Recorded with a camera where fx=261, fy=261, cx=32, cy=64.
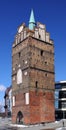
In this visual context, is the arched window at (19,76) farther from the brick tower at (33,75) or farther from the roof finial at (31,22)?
the roof finial at (31,22)

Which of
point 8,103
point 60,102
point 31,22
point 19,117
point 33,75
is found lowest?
point 19,117

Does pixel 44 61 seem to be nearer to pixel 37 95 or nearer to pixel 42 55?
pixel 42 55

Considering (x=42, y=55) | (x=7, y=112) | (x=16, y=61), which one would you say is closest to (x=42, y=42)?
(x=42, y=55)

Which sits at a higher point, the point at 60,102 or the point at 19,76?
the point at 19,76

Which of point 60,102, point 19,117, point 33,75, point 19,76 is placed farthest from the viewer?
point 60,102

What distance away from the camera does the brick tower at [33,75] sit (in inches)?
2045

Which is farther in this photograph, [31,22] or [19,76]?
[31,22]

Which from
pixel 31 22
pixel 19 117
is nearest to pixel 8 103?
pixel 19 117

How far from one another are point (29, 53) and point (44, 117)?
13336 mm

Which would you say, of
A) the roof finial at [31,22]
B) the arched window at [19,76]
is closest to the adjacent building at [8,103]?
the arched window at [19,76]

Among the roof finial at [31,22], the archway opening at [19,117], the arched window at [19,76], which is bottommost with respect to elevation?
the archway opening at [19,117]

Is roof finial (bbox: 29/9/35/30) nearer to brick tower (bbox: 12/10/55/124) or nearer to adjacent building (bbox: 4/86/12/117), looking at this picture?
brick tower (bbox: 12/10/55/124)

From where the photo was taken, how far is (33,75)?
5275 cm

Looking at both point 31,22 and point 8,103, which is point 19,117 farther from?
point 8,103
